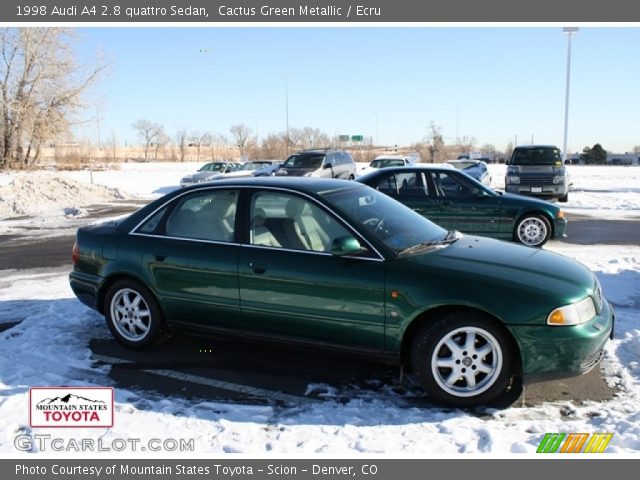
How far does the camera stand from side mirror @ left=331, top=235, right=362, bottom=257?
414cm

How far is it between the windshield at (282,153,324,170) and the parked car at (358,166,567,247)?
1215cm

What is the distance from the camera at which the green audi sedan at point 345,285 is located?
384cm

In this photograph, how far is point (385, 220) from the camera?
4.68m

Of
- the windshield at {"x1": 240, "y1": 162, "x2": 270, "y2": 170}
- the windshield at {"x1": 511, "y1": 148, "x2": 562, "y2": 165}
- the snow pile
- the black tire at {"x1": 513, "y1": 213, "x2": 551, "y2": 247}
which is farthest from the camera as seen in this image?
the windshield at {"x1": 240, "y1": 162, "x2": 270, "y2": 170}

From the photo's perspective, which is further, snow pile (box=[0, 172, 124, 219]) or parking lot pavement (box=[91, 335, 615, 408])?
snow pile (box=[0, 172, 124, 219])

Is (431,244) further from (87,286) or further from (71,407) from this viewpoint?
(87,286)

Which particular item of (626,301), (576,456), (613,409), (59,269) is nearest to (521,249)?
(613,409)

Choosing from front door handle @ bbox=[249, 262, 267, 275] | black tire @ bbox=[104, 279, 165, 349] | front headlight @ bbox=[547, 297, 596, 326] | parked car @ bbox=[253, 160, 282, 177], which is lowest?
black tire @ bbox=[104, 279, 165, 349]

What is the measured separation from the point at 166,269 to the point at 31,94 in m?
32.6

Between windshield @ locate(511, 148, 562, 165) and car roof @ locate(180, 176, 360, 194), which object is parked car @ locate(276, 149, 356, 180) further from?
car roof @ locate(180, 176, 360, 194)

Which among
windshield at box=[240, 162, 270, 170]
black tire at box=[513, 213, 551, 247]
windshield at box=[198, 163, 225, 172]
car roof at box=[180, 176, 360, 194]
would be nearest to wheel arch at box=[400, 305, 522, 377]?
car roof at box=[180, 176, 360, 194]

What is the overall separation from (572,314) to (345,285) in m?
1.59

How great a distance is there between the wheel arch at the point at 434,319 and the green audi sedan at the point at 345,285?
10mm

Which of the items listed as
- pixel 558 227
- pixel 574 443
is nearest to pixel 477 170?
pixel 558 227
